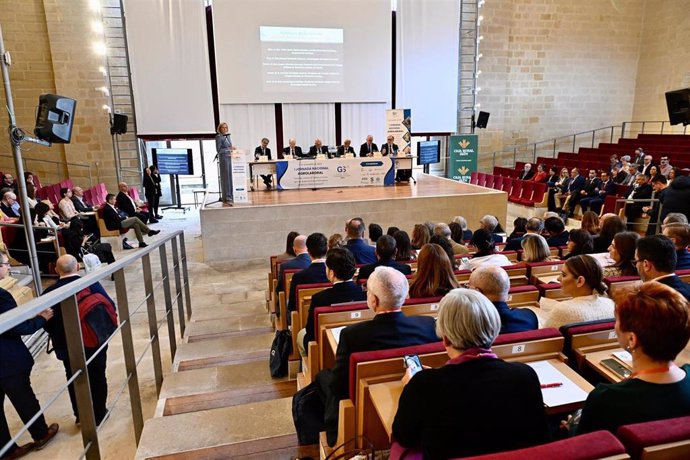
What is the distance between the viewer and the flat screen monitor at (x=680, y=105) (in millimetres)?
7914

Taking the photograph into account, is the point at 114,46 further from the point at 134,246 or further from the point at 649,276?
the point at 649,276

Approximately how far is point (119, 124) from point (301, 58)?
456 centimetres

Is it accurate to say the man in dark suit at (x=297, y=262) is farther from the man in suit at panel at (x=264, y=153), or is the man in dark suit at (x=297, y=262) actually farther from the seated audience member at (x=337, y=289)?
the man in suit at panel at (x=264, y=153)

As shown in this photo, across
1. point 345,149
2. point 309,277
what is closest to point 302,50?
point 345,149

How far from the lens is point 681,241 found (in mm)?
3072

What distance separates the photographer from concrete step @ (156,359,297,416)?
105 inches

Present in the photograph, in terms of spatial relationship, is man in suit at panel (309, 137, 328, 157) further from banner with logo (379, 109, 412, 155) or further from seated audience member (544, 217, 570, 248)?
seated audience member (544, 217, 570, 248)

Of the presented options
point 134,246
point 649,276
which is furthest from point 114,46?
point 649,276

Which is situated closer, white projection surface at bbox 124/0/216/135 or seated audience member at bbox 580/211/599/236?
seated audience member at bbox 580/211/599/236

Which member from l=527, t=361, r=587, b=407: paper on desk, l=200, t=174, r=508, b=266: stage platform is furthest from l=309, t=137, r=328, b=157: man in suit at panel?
l=527, t=361, r=587, b=407: paper on desk

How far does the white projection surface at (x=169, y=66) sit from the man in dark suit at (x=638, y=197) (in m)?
9.11

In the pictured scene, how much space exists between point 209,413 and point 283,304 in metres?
1.20

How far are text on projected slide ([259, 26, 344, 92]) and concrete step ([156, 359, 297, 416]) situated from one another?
8.90 m

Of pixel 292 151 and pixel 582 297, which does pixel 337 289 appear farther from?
pixel 292 151
